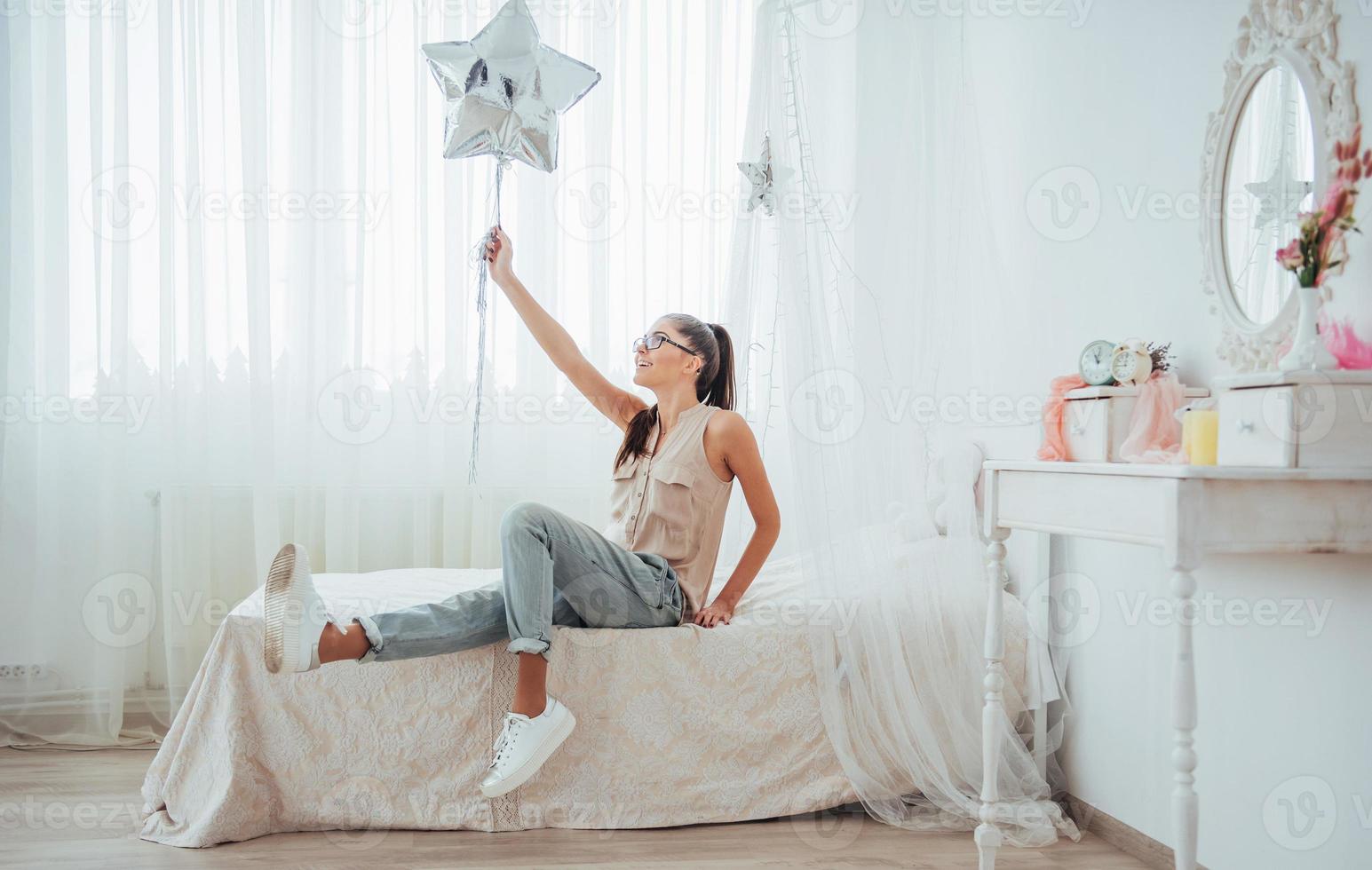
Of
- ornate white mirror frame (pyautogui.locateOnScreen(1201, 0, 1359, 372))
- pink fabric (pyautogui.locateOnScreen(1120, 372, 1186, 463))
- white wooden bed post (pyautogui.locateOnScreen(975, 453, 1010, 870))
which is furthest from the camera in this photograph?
white wooden bed post (pyautogui.locateOnScreen(975, 453, 1010, 870))

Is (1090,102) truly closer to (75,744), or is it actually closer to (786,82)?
(786,82)

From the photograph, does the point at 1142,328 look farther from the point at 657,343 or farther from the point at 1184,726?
the point at 657,343

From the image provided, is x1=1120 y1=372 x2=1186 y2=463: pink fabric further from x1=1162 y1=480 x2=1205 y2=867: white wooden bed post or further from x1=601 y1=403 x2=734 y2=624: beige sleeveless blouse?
x1=601 y1=403 x2=734 y2=624: beige sleeveless blouse

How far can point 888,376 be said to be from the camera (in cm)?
229

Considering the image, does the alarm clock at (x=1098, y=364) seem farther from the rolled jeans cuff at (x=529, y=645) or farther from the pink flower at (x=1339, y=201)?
the rolled jeans cuff at (x=529, y=645)

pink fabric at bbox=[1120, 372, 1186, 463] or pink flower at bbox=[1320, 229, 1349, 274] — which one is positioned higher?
pink flower at bbox=[1320, 229, 1349, 274]

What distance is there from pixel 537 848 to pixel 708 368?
1.17m

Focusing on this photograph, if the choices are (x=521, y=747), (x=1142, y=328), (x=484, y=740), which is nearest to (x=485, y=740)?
(x=484, y=740)

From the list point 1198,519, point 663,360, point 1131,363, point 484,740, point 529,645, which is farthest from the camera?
point 663,360

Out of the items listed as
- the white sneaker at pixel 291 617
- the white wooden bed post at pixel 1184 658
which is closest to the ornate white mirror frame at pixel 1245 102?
the white wooden bed post at pixel 1184 658

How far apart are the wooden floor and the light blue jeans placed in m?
0.41

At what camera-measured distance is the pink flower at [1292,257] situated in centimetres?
160

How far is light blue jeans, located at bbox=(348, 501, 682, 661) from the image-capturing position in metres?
2.10

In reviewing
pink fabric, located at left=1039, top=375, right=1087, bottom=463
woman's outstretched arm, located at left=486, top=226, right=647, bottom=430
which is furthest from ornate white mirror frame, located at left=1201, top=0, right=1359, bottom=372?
woman's outstretched arm, located at left=486, top=226, right=647, bottom=430
